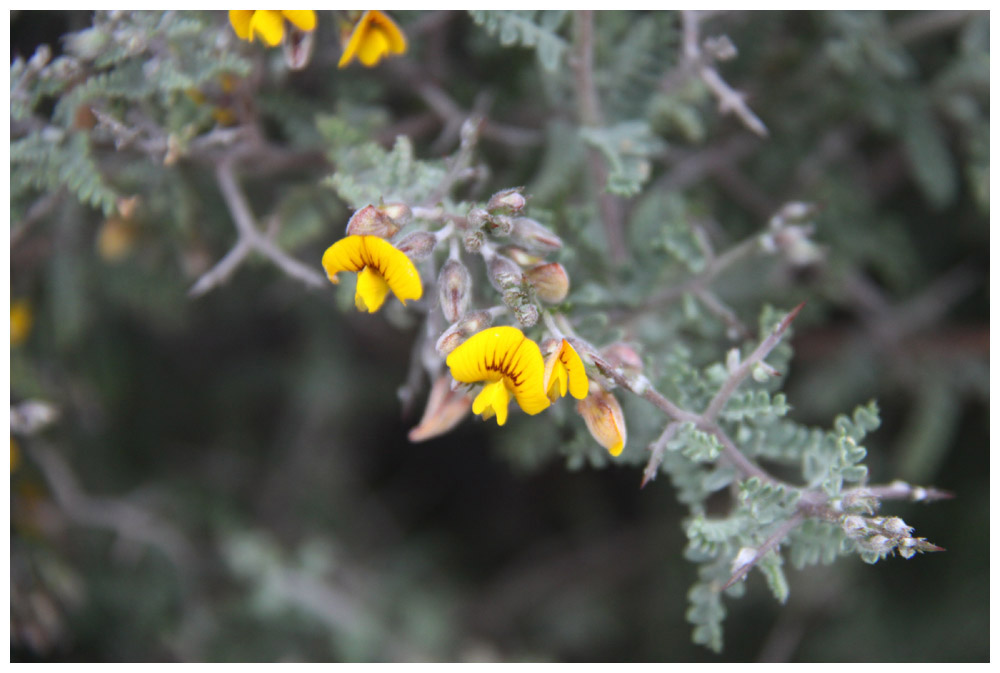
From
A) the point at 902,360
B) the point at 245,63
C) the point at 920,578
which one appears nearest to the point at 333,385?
the point at 245,63

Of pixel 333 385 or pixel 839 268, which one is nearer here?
pixel 839 268

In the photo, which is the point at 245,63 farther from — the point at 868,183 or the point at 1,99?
the point at 868,183

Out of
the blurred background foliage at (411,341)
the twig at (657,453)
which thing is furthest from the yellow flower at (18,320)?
the twig at (657,453)

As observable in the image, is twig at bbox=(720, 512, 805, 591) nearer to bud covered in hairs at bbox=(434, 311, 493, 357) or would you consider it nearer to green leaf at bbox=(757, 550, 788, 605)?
green leaf at bbox=(757, 550, 788, 605)

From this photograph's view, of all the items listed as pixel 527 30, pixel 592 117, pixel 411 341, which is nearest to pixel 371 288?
pixel 527 30

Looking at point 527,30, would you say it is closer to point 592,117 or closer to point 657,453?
point 592,117
